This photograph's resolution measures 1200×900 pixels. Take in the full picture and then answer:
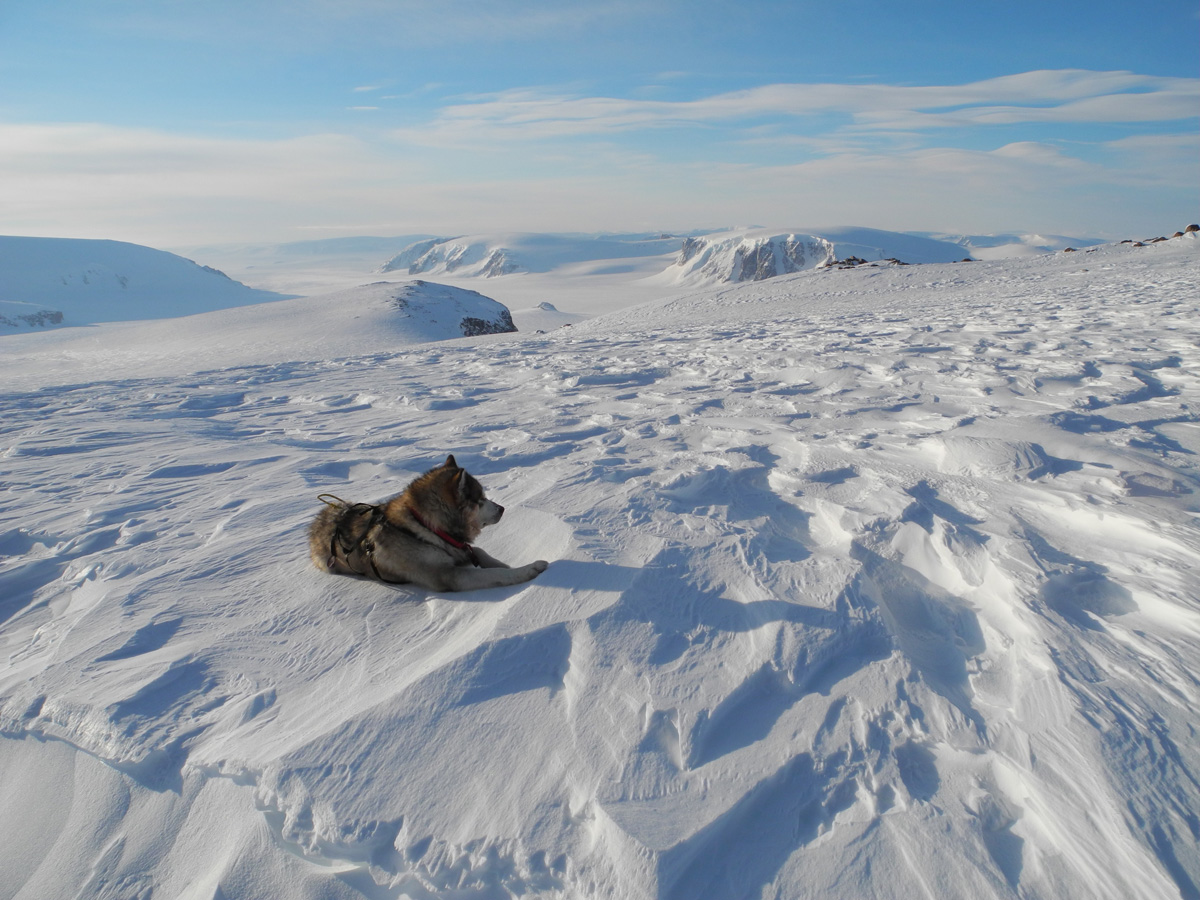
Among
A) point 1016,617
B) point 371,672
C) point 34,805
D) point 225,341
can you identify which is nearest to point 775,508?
point 1016,617

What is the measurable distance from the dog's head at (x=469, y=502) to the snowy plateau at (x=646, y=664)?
0.27m

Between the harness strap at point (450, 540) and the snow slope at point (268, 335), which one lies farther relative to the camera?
the snow slope at point (268, 335)

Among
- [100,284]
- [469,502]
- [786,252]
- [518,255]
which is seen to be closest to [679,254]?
[786,252]

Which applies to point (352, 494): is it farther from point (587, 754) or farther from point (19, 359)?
point (19, 359)

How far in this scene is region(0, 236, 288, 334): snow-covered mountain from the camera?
41188 millimetres

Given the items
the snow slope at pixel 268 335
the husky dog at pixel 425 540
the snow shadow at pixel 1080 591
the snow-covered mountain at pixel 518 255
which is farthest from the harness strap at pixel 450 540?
the snow-covered mountain at pixel 518 255

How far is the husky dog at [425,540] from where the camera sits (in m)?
2.65

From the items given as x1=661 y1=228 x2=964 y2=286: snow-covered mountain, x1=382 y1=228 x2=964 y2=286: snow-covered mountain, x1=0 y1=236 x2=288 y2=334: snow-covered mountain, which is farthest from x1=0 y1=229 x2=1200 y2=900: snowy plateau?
x1=661 y1=228 x2=964 y2=286: snow-covered mountain

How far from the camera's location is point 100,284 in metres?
48.3

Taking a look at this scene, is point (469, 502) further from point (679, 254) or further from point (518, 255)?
point (679, 254)

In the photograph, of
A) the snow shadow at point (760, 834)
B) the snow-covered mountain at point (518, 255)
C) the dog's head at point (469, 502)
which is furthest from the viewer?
the snow-covered mountain at point (518, 255)

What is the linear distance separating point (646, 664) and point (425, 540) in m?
1.18

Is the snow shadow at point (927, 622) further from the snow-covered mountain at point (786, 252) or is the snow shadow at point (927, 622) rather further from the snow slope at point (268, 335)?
the snow-covered mountain at point (786, 252)

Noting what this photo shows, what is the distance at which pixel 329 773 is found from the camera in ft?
5.61
